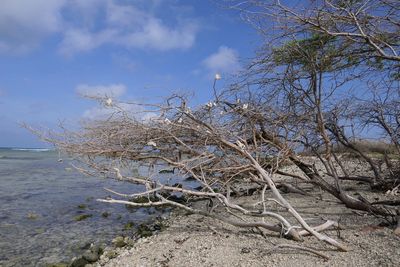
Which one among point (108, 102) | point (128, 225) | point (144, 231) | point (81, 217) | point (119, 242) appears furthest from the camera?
point (81, 217)

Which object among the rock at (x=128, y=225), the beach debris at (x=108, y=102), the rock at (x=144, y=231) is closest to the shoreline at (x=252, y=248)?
the rock at (x=144, y=231)

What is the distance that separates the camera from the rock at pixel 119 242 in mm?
7562

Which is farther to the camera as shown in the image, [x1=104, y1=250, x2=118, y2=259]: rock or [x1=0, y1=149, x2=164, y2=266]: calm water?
[x1=0, y1=149, x2=164, y2=266]: calm water

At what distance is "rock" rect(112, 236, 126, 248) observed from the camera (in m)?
7.56

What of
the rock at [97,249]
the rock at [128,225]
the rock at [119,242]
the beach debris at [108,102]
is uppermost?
the beach debris at [108,102]

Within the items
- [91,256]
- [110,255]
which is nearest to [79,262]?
[91,256]

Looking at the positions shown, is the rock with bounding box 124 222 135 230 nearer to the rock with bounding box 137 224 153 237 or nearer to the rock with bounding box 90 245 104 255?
the rock with bounding box 137 224 153 237

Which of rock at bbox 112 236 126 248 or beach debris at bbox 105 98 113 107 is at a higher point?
beach debris at bbox 105 98 113 107

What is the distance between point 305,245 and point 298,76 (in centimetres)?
363

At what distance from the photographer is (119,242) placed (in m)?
7.63

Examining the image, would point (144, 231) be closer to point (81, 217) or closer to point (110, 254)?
point (110, 254)

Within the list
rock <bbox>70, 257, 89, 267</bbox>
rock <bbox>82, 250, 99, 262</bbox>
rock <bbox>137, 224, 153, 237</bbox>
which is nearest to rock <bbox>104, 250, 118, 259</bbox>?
rock <bbox>82, 250, 99, 262</bbox>

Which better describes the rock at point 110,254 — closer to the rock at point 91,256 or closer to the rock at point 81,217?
the rock at point 91,256

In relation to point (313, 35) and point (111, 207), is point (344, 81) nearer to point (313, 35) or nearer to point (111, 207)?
point (313, 35)
